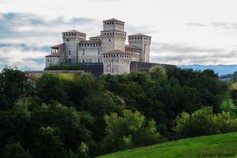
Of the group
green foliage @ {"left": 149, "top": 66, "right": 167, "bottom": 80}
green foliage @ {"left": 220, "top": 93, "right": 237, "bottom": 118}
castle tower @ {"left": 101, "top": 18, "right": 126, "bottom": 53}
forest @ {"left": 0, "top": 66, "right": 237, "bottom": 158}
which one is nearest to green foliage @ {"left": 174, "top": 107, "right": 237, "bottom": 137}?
forest @ {"left": 0, "top": 66, "right": 237, "bottom": 158}

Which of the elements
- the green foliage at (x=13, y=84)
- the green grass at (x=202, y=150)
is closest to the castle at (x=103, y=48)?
the green foliage at (x=13, y=84)

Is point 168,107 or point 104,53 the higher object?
point 104,53

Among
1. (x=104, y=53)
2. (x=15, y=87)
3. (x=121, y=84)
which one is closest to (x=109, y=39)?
(x=104, y=53)

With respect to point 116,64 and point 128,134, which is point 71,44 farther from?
point 128,134

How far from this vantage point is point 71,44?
269 ft

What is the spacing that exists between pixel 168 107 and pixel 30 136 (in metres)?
22.6

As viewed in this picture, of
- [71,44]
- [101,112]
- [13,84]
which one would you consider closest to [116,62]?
[71,44]

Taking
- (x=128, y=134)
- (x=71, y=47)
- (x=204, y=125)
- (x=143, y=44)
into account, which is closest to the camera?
(x=128, y=134)

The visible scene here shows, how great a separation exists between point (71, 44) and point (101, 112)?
40909 mm

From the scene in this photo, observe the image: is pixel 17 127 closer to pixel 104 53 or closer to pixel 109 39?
pixel 104 53

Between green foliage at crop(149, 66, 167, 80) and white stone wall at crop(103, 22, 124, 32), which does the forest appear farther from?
white stone wall at crop(103, 22, 124, 32)

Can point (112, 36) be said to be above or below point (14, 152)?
above

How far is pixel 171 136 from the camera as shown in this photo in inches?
1684

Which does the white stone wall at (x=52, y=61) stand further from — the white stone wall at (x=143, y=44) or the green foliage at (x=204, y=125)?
the green foliage at (x=204, y=125)
